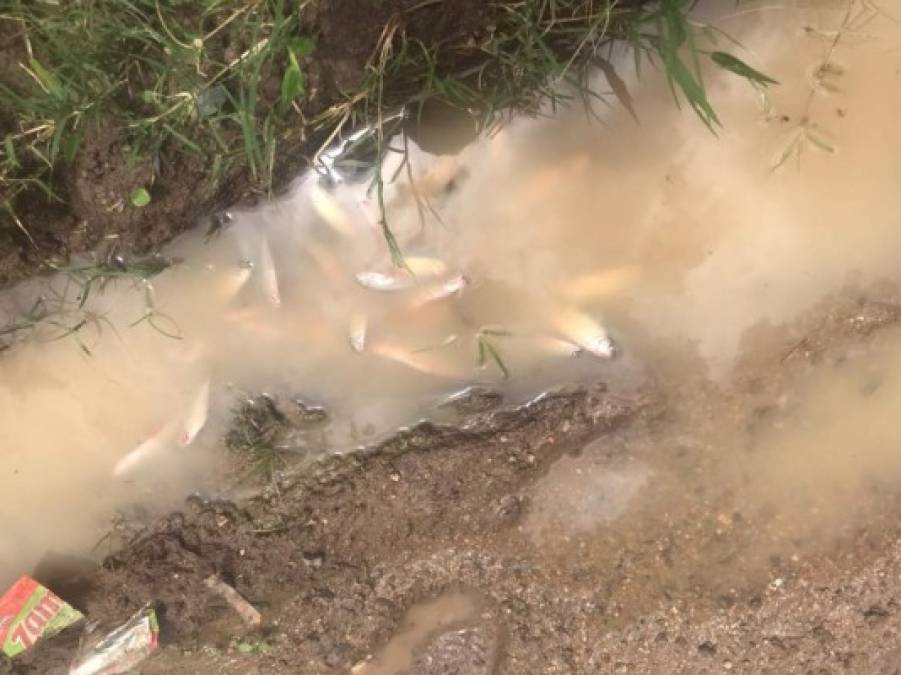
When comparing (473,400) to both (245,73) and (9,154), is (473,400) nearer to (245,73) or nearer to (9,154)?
(245,73)

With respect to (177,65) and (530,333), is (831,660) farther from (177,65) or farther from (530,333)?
(177,65)

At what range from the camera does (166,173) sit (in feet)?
7.47

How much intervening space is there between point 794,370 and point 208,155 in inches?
78.5

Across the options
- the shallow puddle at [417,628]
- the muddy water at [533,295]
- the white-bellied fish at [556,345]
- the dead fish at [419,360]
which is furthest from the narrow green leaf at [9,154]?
the shallow puddle at [417,628]

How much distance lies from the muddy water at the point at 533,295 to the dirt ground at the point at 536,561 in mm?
67

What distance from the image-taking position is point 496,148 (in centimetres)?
250

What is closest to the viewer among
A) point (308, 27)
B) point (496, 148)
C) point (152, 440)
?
point (308, 27)

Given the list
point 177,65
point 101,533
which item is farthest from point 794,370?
point 101,533

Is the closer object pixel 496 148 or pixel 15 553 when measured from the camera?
pixel 496 148

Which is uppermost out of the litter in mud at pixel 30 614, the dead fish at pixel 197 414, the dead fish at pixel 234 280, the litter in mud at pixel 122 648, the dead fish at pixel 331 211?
the dead fish at pixel 331 211

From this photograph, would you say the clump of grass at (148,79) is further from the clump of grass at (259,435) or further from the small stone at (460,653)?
the small stone at (460,653)

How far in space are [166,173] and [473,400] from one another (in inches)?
47.5

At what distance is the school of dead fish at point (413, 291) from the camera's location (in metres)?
2.55

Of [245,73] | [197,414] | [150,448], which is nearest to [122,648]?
[150,448]
